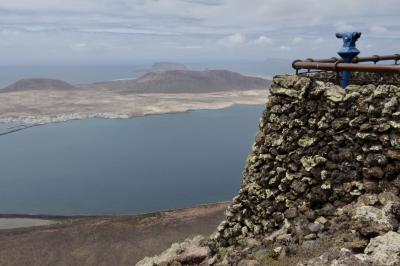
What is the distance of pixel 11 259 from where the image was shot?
139 feet

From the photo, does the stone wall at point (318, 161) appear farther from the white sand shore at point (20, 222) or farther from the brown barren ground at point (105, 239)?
the white sand shore at point (20, 222)

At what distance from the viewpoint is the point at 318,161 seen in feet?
40.6

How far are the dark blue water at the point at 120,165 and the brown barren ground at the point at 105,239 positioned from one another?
1981 cm

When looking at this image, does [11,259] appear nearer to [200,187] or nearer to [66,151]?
[200,187]

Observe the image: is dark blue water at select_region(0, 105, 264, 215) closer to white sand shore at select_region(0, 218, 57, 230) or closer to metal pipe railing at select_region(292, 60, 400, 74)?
white sand shore at select_region(0, 218, 57, 230)

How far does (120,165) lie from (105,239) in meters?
60.2

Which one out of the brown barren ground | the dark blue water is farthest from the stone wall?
the dark blue water

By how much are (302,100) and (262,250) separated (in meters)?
4.75

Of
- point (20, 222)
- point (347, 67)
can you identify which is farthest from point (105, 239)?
point (347, 67)

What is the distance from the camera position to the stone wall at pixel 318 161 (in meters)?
11.0

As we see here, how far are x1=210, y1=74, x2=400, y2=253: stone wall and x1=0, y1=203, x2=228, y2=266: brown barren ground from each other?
90.5 ft

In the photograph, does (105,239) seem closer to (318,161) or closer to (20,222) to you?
(20,222)

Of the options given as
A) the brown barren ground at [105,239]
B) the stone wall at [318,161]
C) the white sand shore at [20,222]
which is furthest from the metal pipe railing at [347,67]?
the white sand shore at [20,222]

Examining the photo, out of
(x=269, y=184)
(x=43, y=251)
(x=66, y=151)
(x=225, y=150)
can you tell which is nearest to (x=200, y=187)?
(x=225, y=150)
